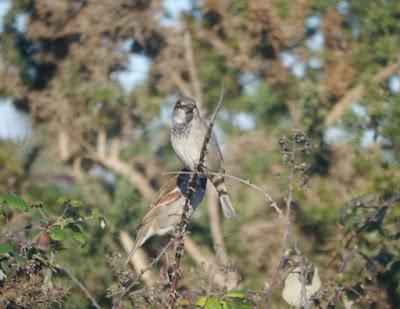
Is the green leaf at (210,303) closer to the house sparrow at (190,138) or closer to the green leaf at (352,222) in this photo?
the green leaf at (352,222)

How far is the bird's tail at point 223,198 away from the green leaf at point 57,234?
1282 millimetres

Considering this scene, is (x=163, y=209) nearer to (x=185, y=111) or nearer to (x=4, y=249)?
(x=185, y=111)

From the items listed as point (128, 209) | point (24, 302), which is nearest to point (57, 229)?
point (24, 302)

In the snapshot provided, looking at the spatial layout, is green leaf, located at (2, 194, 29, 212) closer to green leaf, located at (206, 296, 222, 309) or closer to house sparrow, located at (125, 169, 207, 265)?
green leaf, located at (206, 296, 222, 309)

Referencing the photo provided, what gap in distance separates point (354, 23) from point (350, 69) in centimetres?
45

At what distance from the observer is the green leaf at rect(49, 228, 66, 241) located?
3.44 m

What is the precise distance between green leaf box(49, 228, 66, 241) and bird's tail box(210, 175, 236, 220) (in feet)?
4.21

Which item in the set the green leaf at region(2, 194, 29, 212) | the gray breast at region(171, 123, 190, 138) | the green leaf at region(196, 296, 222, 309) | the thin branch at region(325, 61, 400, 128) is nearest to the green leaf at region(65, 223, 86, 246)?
the green leaf at region(2, 194, 29, 212)

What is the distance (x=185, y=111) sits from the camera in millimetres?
5043

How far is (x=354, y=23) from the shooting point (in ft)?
22.1

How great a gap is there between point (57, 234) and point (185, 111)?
1.76 meters

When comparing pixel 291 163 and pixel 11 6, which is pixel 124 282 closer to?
pixel 291 163

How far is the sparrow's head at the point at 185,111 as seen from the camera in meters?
5.03

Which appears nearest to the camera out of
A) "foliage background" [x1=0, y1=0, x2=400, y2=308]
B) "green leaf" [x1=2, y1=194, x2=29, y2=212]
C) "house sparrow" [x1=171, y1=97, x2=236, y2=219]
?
"green leaf" [x1=2, y1=194, x2=29, y2=212]
